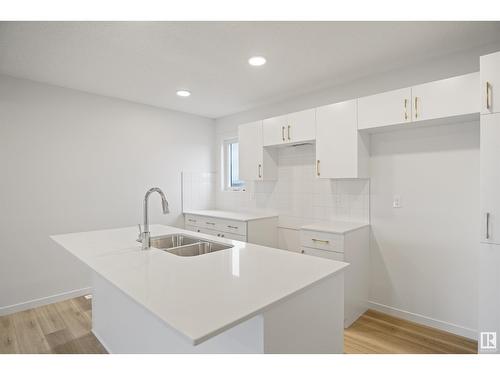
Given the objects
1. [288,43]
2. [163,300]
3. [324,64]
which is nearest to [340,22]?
[288,43]

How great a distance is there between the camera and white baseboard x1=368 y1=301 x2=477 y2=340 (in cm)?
234

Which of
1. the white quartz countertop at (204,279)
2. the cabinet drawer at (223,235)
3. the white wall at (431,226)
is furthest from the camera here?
the cabinet drawer at (223,235)

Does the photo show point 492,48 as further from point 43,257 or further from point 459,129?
point 43,257

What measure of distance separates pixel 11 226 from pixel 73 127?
118cm

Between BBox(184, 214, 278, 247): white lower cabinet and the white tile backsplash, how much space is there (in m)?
0.22

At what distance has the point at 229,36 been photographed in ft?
6.72

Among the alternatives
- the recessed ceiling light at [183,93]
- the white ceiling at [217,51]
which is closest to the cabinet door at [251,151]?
the white ceiling at [217,51]

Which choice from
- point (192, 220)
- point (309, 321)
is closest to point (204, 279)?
point (309, 321)

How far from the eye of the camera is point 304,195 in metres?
3.43

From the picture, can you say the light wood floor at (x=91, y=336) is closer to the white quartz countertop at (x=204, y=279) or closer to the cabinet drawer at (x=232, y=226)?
the white quartz countertop at (x=204, y=279)

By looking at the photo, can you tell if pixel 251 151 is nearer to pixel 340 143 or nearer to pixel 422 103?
pixel 340 143

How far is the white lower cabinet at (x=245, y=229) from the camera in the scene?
11.0 ft

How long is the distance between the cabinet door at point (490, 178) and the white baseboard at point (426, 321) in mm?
1054

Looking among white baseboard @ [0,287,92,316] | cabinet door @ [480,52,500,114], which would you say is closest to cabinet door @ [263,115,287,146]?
cabinet door @ [480,52,500,114]
